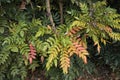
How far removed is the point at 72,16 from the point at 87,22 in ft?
1.31

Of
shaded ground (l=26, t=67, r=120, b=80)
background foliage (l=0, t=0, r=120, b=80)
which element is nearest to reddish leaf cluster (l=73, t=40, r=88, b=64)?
background foliage (l=0, t=0, r=120, b=80)

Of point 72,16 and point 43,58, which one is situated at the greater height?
point 72,16

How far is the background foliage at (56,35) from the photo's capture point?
8.26 feet

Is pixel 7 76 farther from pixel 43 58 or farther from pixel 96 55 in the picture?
pixel 96 55

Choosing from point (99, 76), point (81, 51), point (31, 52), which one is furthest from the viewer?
point (99, 76)

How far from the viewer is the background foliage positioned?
252 cm

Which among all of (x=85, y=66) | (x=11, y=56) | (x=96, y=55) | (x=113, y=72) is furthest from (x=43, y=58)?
(x=113, y=72)

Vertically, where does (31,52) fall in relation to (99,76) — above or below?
above

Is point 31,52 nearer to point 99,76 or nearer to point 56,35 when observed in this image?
point 56,35

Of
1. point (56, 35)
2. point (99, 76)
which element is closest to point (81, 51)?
point (56, 35)

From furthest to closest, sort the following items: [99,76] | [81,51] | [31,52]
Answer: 1. [99,76]
2. [31,52]
3. [81,51]

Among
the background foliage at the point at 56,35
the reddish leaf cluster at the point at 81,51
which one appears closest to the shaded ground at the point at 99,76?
the background foliage at the point at 56,35

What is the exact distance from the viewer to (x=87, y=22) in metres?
2.56

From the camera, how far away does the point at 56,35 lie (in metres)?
2.55
